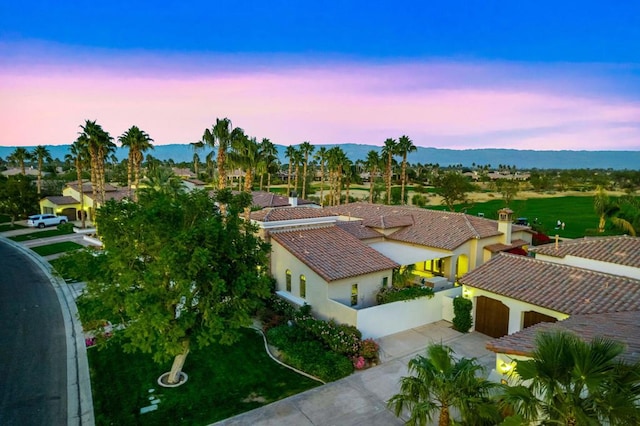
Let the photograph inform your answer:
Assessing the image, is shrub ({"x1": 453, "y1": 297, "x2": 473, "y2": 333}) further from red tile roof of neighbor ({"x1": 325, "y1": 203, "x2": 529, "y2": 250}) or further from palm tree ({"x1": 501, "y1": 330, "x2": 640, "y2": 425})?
palm tree ({"x1": 501, "y1": 330, "x2": 640, "y2": 425})

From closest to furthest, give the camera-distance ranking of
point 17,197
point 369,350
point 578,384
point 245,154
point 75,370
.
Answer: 1. point 578,384
2. point 75,370
3. point 369,350
4. point 245,154
5. point 17,197

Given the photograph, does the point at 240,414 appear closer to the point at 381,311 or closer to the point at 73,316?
the point at 381,311

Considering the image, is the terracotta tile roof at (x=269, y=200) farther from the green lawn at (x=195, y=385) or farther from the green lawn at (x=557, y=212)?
the green lawn at (x=557, y=212)

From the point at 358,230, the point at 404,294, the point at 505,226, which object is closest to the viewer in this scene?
the point at 404,294

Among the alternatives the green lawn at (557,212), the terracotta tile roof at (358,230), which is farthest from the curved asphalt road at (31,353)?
the green lawn at (557,212)

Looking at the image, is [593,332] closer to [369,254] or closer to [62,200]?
[369,254]

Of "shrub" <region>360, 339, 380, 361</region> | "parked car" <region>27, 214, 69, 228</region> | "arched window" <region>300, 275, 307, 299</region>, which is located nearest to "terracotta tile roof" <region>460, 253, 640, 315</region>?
"shrub" <region>360, 339, 380, 361</region>

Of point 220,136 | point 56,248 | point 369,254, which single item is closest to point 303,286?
point 369,254
